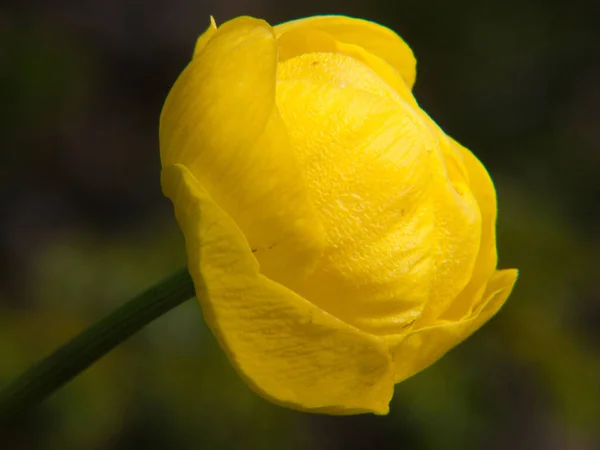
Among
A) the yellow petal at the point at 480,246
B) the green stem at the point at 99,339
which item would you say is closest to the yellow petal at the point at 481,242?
the yellow petal at the point at 480,246

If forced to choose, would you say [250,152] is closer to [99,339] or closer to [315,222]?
[315,222]

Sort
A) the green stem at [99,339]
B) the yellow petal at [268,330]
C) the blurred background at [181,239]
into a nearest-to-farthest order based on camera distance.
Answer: the yellow petal at [268,330], the green stem at [99,339], the blurred background at [181,239]

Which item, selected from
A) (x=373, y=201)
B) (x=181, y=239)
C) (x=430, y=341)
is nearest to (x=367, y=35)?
(x=373, y=201)

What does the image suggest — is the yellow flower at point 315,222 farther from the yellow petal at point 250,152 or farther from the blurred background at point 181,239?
the blurred background at point 181,239

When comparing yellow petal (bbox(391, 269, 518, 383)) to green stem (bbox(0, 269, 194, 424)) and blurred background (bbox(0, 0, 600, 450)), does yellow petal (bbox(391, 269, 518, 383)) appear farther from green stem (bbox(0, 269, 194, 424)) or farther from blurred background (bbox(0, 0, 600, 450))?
blurred background (bbox(0, 0, 600, 450))

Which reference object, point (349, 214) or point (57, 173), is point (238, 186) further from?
point (57, 173)

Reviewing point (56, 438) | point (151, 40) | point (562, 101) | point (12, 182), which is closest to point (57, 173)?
point (12, 182)
